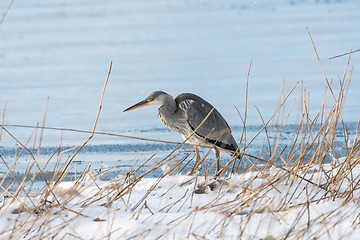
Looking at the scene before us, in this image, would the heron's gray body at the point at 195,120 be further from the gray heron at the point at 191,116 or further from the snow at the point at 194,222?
the snow at the point at 194,222

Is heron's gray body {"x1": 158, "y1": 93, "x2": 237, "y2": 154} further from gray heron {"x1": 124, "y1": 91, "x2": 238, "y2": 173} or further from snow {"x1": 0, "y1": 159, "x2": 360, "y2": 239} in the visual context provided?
snow {"x1": 0, "y1": 159, "x2": 360, "y2": 239}

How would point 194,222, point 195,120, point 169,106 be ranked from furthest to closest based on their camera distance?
point 169,106, point 195,120, point 194,222

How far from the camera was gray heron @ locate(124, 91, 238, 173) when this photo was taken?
5473 millimetres

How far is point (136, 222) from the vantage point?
2.47 metres

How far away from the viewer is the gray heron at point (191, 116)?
5.47 meters

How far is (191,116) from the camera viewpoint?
216 inches

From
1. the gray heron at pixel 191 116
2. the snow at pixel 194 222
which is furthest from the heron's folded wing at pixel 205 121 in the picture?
the snow at pixel 194 222

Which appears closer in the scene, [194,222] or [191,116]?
[194,222]

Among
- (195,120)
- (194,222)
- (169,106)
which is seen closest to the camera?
Answer: (194,222)

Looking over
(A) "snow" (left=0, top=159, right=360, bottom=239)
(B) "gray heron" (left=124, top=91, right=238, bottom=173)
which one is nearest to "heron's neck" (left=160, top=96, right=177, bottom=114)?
(B) "gray heron" (left=124, top=91, right=238, bottom=173)

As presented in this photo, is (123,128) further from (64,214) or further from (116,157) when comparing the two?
(64,214)

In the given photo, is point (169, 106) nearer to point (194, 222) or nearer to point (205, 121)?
point (205, 121)

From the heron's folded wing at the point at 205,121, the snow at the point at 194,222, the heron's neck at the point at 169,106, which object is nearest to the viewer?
the snow at the point at 194,222

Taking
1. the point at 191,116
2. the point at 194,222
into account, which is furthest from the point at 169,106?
the point at 194,222
